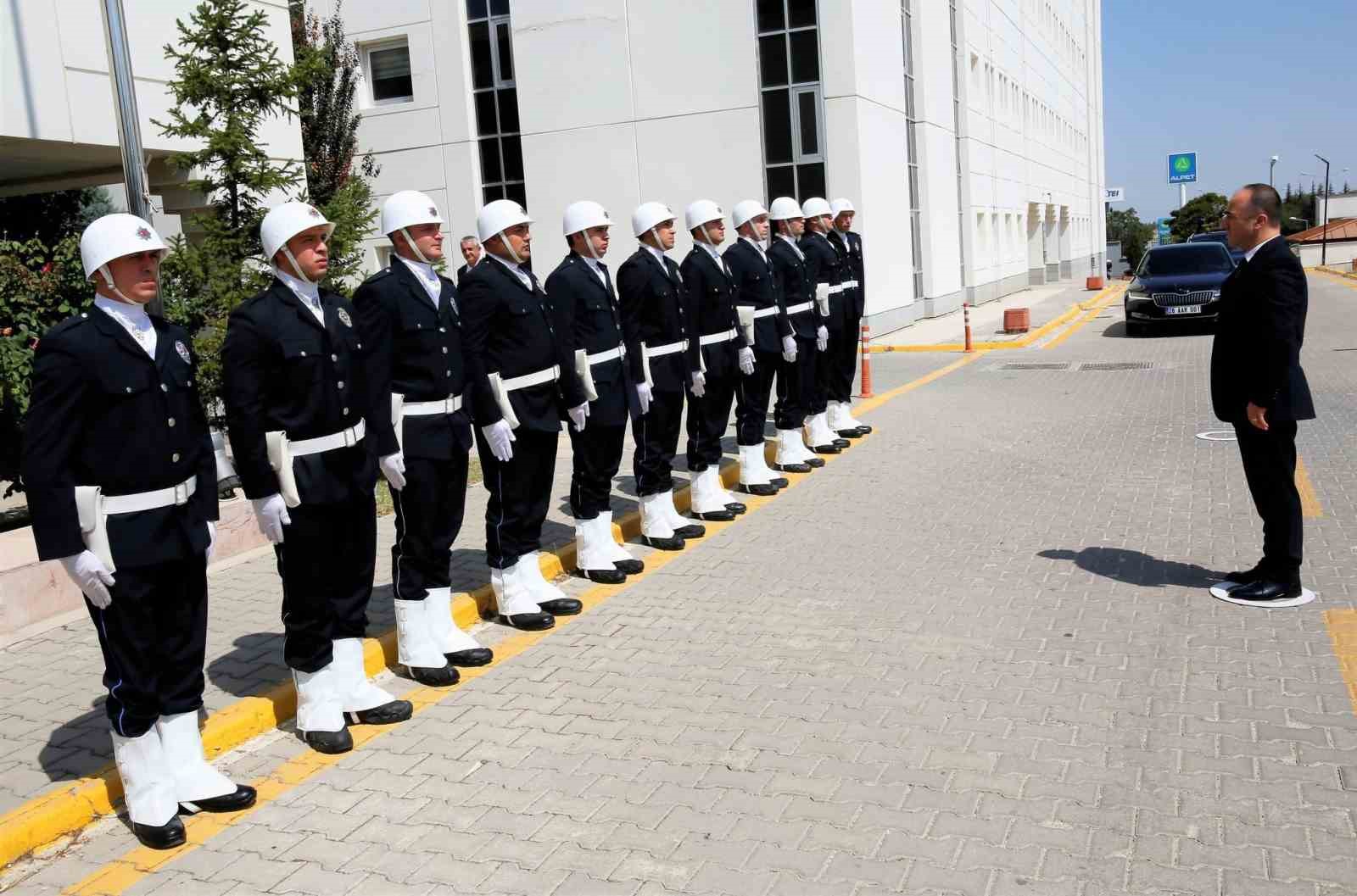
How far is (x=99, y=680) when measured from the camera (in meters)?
5.86

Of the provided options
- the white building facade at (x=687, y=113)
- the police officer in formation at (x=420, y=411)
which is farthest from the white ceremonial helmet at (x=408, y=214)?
the white building facade at (x=687, y=113)

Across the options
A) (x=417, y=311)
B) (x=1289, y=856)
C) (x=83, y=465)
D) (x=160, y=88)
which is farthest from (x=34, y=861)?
(x=160, y=88)

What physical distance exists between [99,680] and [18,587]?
123 centimetres

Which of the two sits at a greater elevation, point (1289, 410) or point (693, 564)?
point (1289, 410)

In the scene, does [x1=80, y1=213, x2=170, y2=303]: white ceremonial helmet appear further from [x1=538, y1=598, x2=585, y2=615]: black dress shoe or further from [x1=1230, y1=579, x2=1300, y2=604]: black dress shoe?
[x1=1230, y1=579, x2=1300, y2=604]: black dress shoe

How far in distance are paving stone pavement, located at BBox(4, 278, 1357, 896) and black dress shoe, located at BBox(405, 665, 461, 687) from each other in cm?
10

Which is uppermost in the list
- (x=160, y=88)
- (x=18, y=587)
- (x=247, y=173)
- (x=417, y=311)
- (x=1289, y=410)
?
(x=160, y=88)

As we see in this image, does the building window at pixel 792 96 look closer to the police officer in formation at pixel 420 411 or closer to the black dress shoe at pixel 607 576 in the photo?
the black dress shoe at pixel 607 576

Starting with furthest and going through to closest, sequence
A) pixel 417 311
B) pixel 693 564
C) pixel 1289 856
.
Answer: pixel 693 564 < pixel 417 311 < pixel 1289 856

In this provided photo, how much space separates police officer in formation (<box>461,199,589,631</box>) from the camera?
620 centimetres

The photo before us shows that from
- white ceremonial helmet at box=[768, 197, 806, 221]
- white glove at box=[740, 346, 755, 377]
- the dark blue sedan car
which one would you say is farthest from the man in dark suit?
the dark blue sedan car

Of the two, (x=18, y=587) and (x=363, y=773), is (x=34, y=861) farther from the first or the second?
(x=18, y=587)

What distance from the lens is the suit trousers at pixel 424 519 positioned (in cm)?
Result: 573

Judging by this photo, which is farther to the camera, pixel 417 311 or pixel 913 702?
pixel 417 311
